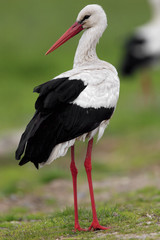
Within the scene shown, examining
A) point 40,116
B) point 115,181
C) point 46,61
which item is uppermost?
point 46,61

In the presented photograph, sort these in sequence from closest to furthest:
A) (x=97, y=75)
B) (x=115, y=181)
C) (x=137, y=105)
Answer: (x=97, y=75) < (x=115, y=181) < (x=137, y=105)

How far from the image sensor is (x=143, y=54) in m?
21.2

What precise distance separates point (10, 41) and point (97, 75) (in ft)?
79.7

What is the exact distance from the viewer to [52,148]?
5949mm

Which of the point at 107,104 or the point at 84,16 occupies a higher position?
the point at 84,16

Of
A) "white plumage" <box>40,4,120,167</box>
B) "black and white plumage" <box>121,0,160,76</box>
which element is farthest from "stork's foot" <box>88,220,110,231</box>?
"black and white plumage" <box>121,0,160,76</box>

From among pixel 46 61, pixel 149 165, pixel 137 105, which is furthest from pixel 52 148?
pixel 46 61

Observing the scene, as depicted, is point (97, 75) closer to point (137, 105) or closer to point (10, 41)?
point (137, 105)

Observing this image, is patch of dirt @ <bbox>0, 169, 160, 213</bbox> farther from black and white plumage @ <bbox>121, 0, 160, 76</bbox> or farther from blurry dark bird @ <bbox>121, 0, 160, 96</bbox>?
black and white plumage @ <bbox>121, 0, 160, 76</bbox>

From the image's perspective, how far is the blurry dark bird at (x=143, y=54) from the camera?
69.3 feet

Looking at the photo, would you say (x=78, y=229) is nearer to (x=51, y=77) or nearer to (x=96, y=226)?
(x=96, y=226)

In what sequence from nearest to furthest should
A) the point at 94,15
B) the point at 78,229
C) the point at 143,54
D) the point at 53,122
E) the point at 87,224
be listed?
1. the point at 53,122
2. the point at 78,229
3. the point at 87,224
4. the point at 94,15
5. the point at 143,54

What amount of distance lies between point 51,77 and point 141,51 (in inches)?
201

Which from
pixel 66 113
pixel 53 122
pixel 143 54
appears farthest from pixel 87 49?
pixel 143 54
